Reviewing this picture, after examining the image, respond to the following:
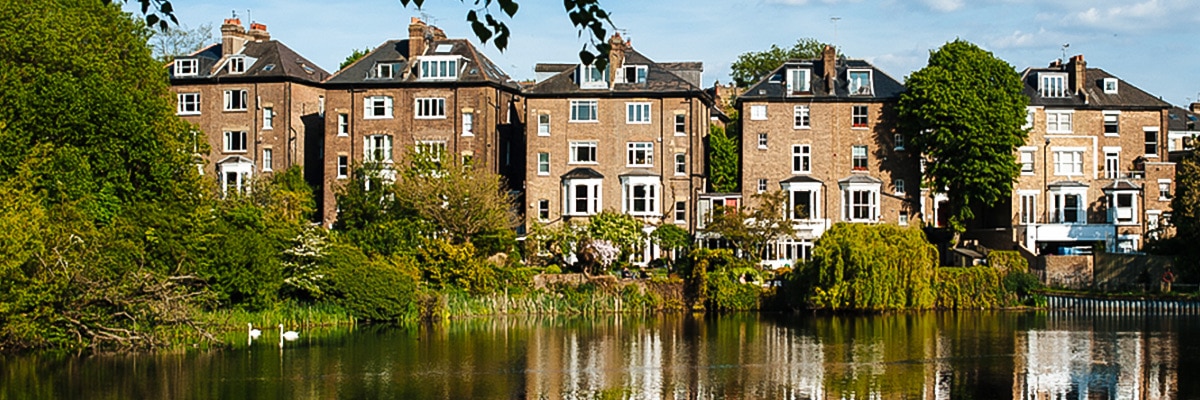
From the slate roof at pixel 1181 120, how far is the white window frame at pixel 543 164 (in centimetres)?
4515

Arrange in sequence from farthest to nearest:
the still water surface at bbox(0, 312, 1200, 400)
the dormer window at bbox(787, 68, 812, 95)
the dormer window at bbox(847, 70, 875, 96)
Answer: the dormer window at bbox(787, 68, 812, 95), the dormer window at bbox(847, 70, 875, 96), the still water surface at bbox(0, 312, 1200, 400)

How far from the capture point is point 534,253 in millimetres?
67125

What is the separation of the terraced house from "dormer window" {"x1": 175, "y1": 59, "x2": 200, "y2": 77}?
62.0 ft

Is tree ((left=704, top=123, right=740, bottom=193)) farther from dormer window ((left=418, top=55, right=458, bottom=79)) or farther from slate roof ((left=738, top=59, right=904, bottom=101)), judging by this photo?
dormer window ((left=418, top=55, right=458, bottom=79))

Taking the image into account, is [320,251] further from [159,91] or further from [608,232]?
[608,232]

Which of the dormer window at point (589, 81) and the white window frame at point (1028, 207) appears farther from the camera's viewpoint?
the white window frame at point (1028, 207)

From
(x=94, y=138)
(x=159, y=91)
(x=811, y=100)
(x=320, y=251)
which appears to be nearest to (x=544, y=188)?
(x=811, y=100)

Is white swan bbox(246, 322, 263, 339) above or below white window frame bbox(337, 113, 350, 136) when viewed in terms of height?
below

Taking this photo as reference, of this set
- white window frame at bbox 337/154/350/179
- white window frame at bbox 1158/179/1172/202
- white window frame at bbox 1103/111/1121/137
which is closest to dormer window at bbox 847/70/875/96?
white window frame at bbox 1103/111/1121/137

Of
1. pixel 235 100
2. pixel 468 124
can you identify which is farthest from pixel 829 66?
pixel 235 100

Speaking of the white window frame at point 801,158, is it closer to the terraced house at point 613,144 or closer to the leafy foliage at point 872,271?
the terraced house at point 613,144

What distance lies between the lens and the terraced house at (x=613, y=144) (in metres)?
70.9

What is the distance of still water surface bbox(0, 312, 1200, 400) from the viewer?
34906 millimetres

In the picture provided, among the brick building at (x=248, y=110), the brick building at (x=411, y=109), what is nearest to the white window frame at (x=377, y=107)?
the brick building at (x=411, y=109)
